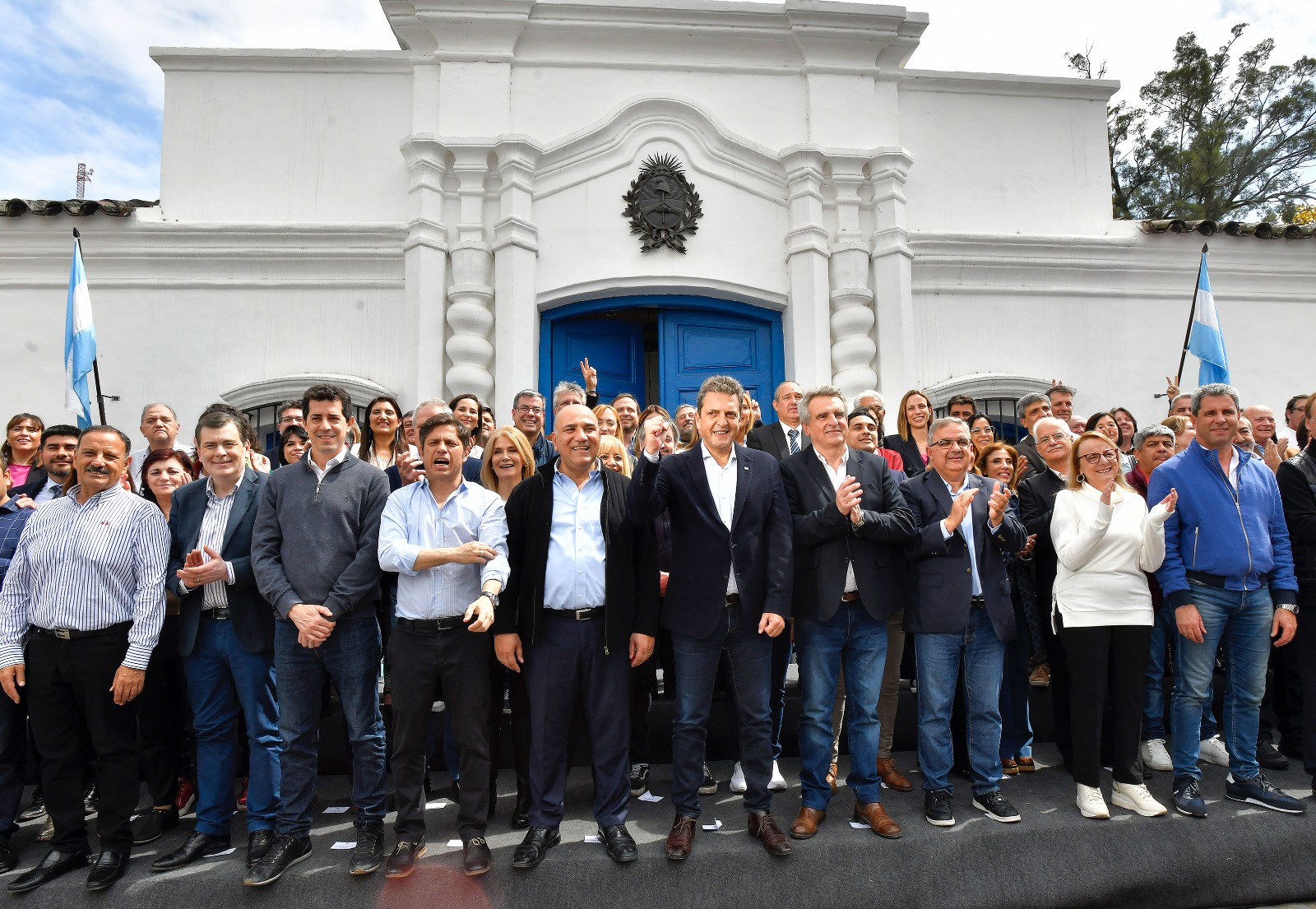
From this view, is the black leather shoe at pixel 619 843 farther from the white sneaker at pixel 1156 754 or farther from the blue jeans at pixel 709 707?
the white sneaker at pixel 1156 754

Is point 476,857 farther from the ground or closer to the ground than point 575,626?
closer to the ground

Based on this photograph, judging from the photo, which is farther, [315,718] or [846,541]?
[846,541]

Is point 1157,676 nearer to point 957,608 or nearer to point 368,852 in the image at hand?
point 957,608

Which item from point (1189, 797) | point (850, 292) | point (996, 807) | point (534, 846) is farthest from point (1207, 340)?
point (534, 846)

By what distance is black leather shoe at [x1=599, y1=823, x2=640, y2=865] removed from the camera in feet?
11.5

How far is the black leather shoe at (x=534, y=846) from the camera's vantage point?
3441 millimetres

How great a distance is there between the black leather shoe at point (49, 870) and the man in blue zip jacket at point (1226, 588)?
5.03 m

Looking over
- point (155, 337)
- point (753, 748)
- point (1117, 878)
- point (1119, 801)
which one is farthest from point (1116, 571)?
point (155, 337)

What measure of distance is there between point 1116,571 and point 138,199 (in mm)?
8007

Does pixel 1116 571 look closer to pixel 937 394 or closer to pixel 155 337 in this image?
pixel 937 394

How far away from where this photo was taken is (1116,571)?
13.1 feet

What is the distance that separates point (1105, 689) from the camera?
13.3 feet

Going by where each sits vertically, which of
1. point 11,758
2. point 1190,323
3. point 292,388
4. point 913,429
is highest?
point 1190,323

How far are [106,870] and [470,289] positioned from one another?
4797mm
